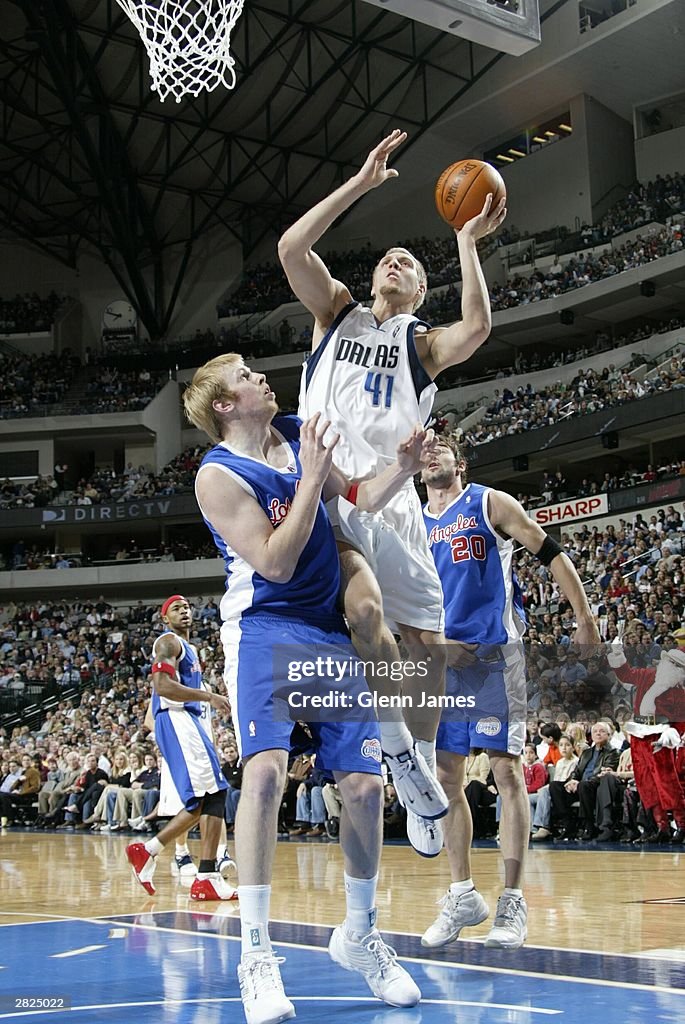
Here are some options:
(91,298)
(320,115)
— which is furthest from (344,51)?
(91,298)

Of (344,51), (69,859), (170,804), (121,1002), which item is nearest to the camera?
(121,1002)

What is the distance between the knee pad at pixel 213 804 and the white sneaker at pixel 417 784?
12.5 feet

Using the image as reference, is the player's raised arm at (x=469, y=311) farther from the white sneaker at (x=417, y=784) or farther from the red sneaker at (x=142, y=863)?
the red sneaker at (x=142, y=863)

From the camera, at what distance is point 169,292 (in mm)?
40031

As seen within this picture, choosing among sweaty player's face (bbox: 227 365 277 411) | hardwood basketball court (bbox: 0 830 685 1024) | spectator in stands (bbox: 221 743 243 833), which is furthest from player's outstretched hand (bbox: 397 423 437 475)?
spectator in stands (bbox: 221 743 243 833)

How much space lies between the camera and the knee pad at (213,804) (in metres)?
7.81

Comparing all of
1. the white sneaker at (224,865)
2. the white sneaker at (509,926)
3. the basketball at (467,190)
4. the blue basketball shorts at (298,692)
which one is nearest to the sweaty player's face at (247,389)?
the blue basketball shorts at (298,692)

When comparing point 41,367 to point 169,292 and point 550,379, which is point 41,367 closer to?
point 169,292

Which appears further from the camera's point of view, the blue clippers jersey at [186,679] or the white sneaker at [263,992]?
the blue clippers jersey at [186,679]

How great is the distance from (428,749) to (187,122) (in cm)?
3104

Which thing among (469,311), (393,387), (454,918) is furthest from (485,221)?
(454,918)

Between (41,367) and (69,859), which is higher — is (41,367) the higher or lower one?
the higher one

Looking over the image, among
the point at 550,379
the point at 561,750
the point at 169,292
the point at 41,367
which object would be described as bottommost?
the point at 561,750

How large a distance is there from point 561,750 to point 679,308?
71.9 ft
